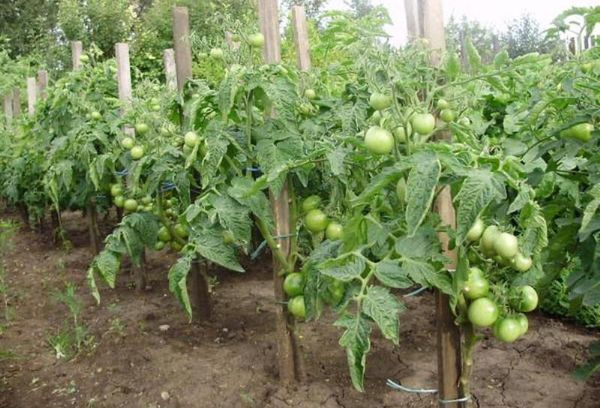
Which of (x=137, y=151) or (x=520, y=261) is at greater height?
(x=137, y=151)

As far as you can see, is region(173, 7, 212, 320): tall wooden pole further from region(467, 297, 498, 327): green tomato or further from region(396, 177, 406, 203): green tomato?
region(467, 297, 498, 327): green tomato

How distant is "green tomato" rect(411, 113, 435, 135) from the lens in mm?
1547

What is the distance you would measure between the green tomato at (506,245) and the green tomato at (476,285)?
0.15 m

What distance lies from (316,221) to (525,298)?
2.60 ft

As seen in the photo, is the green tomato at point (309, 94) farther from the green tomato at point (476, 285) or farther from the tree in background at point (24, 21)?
the tree in background at point (24, 21)

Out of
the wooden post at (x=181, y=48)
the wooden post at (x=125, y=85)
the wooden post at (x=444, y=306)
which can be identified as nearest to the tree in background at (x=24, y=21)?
the wooden post at (x=125, y=85)

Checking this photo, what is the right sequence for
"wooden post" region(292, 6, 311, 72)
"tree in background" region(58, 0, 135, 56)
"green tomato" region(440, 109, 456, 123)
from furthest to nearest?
"tree in background" region(58, 0, 135, 56), "wooden post" region(292, 6, 311, 72), "green tomato" region(440, 109, 456, 123)

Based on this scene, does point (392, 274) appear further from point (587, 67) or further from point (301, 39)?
point (301, 39)

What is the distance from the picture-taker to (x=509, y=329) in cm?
156

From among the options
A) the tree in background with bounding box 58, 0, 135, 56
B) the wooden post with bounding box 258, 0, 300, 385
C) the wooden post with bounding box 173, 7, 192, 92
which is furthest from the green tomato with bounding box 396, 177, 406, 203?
the tree in background with bounding box 58, 0, 135, 56

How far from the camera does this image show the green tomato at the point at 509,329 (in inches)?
61.3

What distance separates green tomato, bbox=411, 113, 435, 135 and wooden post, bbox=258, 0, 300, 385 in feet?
2.81

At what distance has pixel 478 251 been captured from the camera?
1.64 metres

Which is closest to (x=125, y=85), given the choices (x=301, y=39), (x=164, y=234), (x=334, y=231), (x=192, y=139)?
(x=164, y=234)
